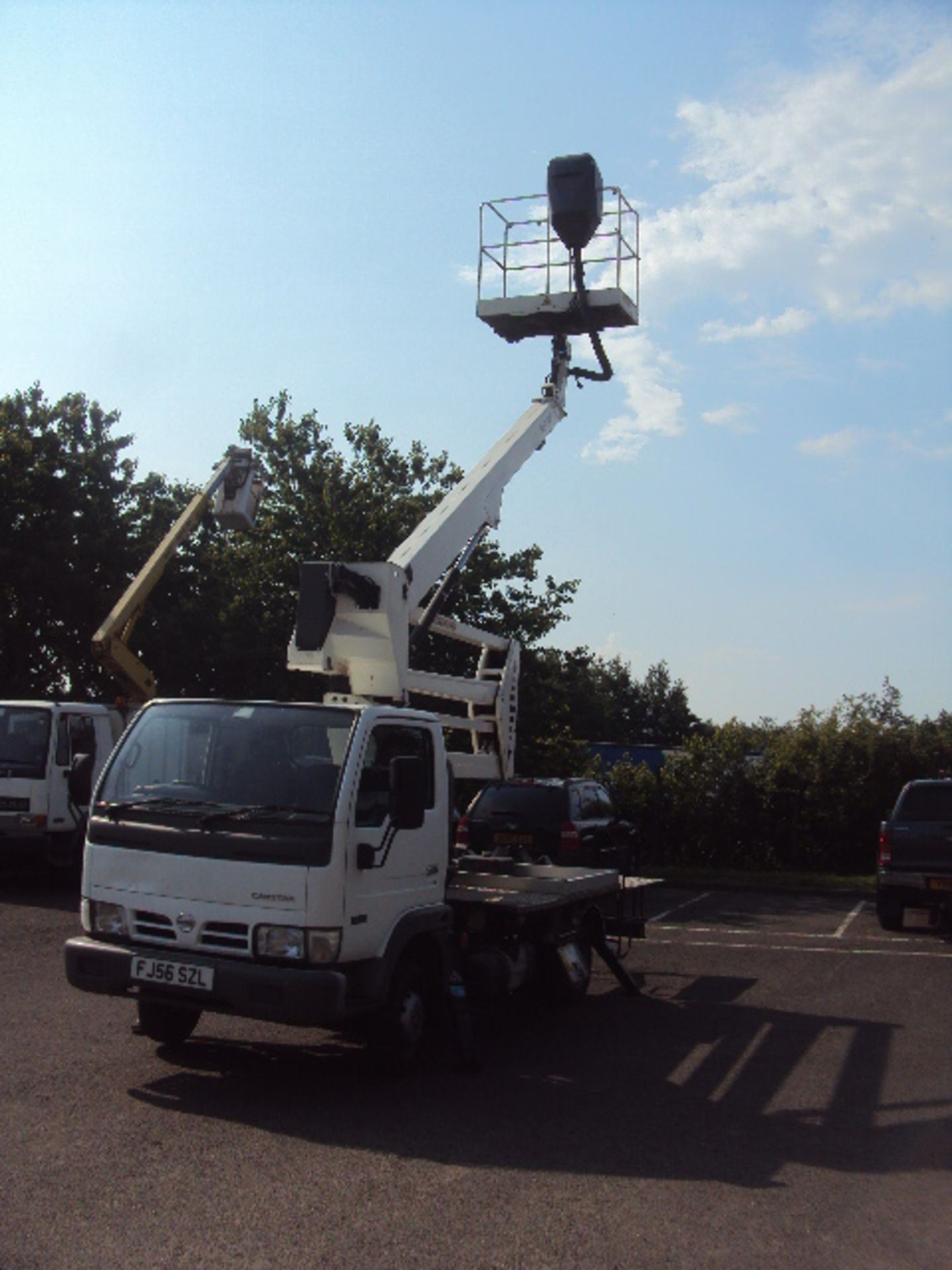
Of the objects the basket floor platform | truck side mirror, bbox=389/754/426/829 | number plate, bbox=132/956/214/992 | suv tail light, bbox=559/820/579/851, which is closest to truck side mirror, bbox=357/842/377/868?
truck side mirror, bbox=389/754/426/829

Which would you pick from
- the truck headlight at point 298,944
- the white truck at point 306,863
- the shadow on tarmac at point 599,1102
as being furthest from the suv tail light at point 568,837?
the truck headlight at point 298,944

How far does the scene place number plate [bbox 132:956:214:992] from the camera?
259 inches

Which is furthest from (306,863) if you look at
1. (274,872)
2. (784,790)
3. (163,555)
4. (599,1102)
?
(784,790)

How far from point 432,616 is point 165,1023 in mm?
3916

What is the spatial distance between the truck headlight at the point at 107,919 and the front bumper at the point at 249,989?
19cm

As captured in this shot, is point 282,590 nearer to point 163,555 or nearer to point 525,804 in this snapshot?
point 163,555

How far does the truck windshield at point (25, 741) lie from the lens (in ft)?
54.5

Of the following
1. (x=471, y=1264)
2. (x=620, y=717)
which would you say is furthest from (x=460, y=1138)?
(x=620, y=717)

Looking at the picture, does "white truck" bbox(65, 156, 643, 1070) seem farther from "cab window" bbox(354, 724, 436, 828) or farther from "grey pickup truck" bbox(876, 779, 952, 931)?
"grey pickup truck" bbox(876, 779, 952, 931)

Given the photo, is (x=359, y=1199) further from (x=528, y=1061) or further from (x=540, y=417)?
(x=540, y=417)

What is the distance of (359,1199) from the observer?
5.26 metres

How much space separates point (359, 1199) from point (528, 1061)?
296 cm

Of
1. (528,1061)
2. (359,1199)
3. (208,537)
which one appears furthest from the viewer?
(208,537)

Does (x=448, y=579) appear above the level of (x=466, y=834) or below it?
above
